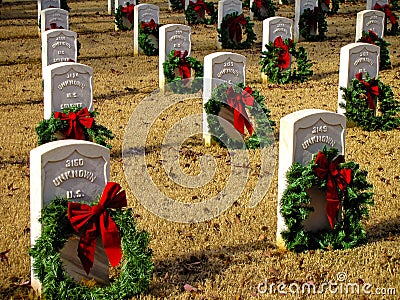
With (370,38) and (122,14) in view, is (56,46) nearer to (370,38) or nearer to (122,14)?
(370,38)

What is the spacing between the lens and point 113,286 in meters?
5.97

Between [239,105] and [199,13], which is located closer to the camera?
[239,105]

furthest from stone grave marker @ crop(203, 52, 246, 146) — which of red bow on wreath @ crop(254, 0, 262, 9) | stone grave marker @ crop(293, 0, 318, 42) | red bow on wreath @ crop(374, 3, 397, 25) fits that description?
red bow on wreath @ crop(254, 0, 262, 9)

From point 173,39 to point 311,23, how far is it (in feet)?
22.3

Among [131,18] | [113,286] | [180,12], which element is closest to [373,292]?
[113,286]

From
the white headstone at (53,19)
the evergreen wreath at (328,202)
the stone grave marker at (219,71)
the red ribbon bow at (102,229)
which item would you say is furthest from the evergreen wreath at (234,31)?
the red ribbon bow at (102,229)

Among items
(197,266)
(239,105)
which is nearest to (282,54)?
(239,105)

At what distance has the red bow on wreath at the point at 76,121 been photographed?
9.37 metres

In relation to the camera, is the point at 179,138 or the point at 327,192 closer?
the point at 327,192

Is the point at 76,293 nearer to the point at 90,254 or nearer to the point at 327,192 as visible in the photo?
the point at 90,254

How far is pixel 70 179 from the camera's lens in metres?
5.95

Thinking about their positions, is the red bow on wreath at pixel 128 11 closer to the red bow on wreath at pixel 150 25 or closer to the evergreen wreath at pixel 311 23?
the red bow on wreath at pixel 150 25

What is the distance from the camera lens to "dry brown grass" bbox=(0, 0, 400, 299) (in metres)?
6.48

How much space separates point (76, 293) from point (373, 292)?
2252mm
